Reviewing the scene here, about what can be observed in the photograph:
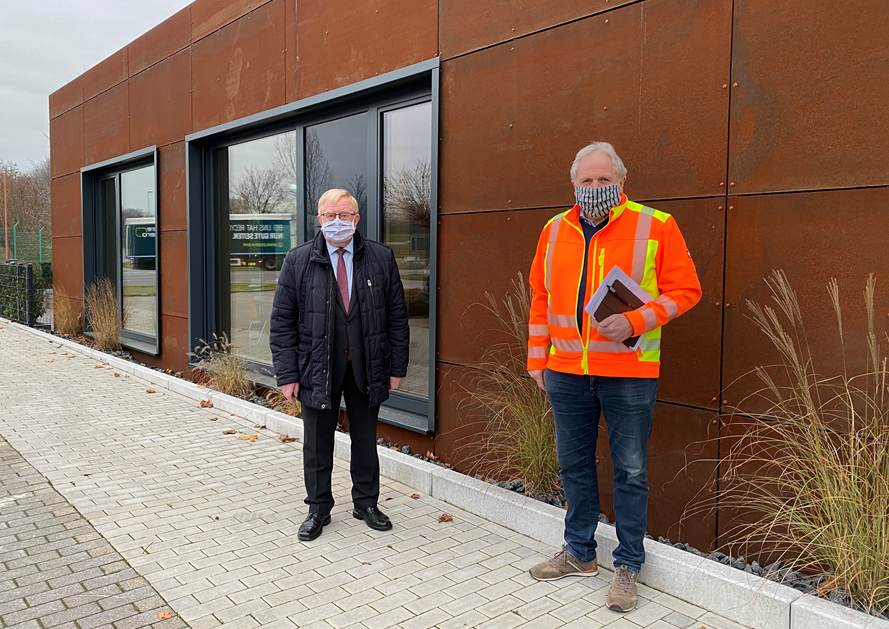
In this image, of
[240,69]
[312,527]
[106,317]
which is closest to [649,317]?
[312,527]

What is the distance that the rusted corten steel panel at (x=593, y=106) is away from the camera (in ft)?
12.3

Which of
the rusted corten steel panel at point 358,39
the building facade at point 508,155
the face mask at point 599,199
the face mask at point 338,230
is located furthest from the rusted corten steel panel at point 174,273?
the face mask at point 599,199

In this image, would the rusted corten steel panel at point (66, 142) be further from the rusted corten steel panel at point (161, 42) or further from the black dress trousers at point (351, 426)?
the black dress trousers at point (351, 426)

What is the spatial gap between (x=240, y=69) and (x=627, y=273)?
6166mm

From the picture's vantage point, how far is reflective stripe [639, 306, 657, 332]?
10.2 feet

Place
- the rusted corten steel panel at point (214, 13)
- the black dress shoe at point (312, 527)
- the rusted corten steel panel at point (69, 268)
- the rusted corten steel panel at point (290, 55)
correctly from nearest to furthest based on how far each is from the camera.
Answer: the black dress shoe at point (312, 527)
the rusted corten steel panel at point (290, 55)
the rusted corten steel panel at point (214, 13)
the rusted corten steel panel at point (69, 268)

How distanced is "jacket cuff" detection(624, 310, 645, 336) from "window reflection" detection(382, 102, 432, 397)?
2.91m

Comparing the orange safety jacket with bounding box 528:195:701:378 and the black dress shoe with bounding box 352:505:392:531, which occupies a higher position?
the orange safety jacket with bounding box 528:195:701:378

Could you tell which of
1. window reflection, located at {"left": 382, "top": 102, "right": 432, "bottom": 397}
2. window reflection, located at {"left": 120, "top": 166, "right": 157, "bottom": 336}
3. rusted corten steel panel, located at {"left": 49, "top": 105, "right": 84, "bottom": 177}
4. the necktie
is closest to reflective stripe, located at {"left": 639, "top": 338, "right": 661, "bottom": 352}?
the necktie

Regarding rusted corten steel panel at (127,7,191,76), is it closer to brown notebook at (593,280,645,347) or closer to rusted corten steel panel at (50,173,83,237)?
rusted corten steel panel at (50,173,83,237)

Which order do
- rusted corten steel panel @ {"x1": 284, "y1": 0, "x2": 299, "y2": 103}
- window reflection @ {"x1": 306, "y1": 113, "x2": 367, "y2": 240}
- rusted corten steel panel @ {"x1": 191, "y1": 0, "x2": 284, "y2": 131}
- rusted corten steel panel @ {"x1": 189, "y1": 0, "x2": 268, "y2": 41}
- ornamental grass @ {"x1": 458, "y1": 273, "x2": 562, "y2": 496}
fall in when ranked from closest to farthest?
1. ornamental grass @ {"x1": 458, "y1": 273, "x2": 562, "y2": 496}
2. window reflection @ {"x1": 306, "y1": 113, "x2": 367, "y2": 240}
3. rusted corten steel panel @ {"x1": 284, "y1": 0, "x2": 299, "y2": 103}
4. rusted corten steel panel @ {"x1": 191, "y1": 0, "x2": 284, "y2": 131}
5. rusted corten steel panel @ {"x1": 189, "y1": 0, "x2": 268, "y2": 41}

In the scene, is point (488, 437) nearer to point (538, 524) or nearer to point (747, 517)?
point (538, 524)

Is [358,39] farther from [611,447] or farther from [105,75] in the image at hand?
[105,75]

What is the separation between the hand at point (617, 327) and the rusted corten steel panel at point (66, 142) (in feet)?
Result: 40.1
